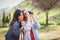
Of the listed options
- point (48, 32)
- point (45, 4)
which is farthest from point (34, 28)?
point (45, 4)

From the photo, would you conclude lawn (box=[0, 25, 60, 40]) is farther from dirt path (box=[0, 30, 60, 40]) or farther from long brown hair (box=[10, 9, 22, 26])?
long brown hair (box=[10, 9, 22, 26])

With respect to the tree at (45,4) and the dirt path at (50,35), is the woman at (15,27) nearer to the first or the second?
the dirt path at (50,35)

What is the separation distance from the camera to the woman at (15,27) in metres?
1.51

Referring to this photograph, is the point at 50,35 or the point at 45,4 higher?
the point at 45,4

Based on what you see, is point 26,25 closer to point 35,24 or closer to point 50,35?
point 35,24

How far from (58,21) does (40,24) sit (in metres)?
0.18

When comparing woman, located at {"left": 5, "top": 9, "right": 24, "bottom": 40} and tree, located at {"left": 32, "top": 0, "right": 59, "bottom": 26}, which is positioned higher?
tree, located at {"left": 32, "top": 0, "right": 59, "bottom": 26}

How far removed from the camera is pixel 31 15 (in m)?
1.55

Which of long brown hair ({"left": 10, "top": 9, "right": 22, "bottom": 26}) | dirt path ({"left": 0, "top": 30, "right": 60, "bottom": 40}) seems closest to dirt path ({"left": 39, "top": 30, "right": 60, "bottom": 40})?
dirt path ({"left": 0, "top": 30, "right": 60, "bottom": 40})

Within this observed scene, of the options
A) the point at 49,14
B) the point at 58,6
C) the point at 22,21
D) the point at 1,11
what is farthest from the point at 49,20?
the point at 1,11

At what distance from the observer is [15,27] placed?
1.52 m

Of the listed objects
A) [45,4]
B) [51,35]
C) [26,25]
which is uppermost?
[45,4]

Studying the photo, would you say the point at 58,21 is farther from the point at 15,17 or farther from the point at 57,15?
the point at 15,17

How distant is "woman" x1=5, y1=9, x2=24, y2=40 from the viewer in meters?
1.51
